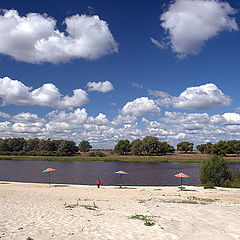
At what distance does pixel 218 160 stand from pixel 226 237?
27.1 metres

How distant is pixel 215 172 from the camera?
3531 centimetres

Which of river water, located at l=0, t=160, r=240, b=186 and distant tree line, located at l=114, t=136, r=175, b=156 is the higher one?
distant tree line, located at l=114, t=136, r=175, b=156

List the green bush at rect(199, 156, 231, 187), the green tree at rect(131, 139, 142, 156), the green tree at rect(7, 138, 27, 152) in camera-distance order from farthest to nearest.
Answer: the green tree at rect(7, 138, 27, 152) → the green tree at rect(131, 139, 142, 156) → the green bush at rect(199, 156, 231, 187)

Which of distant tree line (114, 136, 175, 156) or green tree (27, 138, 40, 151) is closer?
distant tree line (114, 136, 175, 156)

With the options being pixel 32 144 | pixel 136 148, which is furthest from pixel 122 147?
pixel 32 144

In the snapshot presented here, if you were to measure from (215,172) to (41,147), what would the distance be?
137 meters

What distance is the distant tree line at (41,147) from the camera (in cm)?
13838

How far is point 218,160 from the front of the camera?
35375 mm

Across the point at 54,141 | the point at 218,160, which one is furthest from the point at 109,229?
the point at 54,141

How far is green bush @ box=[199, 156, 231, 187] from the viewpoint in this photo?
34.8 meters

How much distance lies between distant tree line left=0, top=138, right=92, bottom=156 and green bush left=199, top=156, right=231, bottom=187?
113m

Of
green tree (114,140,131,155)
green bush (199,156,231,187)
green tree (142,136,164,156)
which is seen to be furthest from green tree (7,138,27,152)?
green bush (199,156,231,187)

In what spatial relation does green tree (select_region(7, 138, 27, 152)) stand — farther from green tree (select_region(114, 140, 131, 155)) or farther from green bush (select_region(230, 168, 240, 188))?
green bush (select_region(230, 168, 240, 188))

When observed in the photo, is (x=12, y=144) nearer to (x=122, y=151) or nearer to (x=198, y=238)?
(x=122, y=151)
